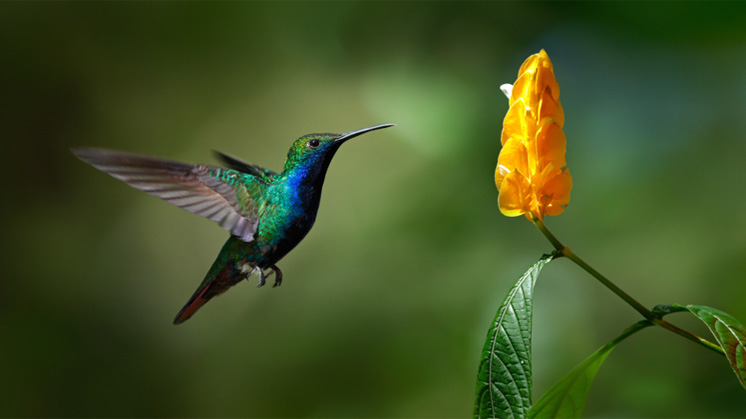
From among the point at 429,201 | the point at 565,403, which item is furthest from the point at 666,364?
the point at 565,403

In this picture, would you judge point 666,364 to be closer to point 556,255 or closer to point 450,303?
point 450,303

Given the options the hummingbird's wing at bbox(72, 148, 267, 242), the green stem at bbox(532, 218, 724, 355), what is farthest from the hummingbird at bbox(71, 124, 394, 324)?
the green stem at bbox(532, 218, 724, 355)

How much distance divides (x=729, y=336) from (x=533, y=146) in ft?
0.86

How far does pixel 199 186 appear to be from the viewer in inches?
43.3

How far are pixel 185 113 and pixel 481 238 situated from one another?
67.9 inches

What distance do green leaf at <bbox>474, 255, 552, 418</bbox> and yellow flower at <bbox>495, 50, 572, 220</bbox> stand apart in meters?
0.09

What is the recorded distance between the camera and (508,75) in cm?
263

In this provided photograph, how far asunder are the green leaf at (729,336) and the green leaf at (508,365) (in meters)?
0.16

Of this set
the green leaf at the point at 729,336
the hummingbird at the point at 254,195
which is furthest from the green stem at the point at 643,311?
the hummingbird at the point at 254,195

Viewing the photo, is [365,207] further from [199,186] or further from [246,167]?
[199,186]

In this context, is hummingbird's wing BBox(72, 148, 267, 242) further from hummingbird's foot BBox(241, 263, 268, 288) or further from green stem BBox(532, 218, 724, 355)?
green stem BBox(532, 218, 724, 355)

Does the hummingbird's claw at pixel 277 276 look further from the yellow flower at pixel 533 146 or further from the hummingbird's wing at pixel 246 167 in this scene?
the yellow flower at pixel 533 146

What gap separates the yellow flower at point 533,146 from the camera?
65cm

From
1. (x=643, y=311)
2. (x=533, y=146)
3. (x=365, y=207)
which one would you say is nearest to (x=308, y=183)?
(x=533, y=146)
